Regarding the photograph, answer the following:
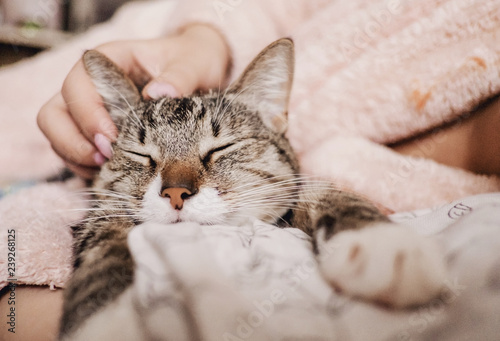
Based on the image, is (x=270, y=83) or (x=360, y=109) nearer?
(x=270, y=83)

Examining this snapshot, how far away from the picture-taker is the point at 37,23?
92cm

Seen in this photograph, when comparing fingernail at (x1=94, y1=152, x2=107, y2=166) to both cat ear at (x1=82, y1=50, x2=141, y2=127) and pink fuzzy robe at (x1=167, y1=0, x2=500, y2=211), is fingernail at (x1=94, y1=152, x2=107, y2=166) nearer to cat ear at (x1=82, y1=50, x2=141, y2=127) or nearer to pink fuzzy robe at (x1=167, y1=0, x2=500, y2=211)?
cat ear at (x1=82, y1=50, x2=141, y2=127)

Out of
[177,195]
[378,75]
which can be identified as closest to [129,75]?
[177,195]

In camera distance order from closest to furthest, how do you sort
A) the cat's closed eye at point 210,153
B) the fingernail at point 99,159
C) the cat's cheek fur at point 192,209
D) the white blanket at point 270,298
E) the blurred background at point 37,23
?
the white blanket at point 270,298 → the cat's cheek fur at point 192,209 → the cat's closed eye at point 210,153 → the fingernail at point 99,159 → the blurred background at point 37,23

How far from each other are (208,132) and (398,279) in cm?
47

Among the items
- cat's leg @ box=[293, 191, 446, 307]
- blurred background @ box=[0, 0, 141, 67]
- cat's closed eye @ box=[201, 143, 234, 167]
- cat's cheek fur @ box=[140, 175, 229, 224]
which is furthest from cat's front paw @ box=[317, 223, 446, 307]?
blurred background @ box=[0, 0, 141, 67]

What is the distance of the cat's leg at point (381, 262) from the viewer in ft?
1.13

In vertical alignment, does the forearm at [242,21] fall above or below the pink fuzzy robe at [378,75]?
above

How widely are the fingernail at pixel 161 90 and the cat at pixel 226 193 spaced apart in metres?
0.02

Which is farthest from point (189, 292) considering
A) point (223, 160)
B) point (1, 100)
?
point (1, 100)

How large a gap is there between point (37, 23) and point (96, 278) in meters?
0.87

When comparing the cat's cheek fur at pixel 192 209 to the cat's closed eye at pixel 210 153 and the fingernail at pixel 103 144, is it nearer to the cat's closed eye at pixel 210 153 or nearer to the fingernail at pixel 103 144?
the cat's closed eye at pixel 210 153

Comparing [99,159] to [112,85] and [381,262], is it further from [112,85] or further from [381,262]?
[381,262]

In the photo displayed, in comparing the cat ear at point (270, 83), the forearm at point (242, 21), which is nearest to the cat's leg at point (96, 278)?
the cat ear at point (270, 83)
